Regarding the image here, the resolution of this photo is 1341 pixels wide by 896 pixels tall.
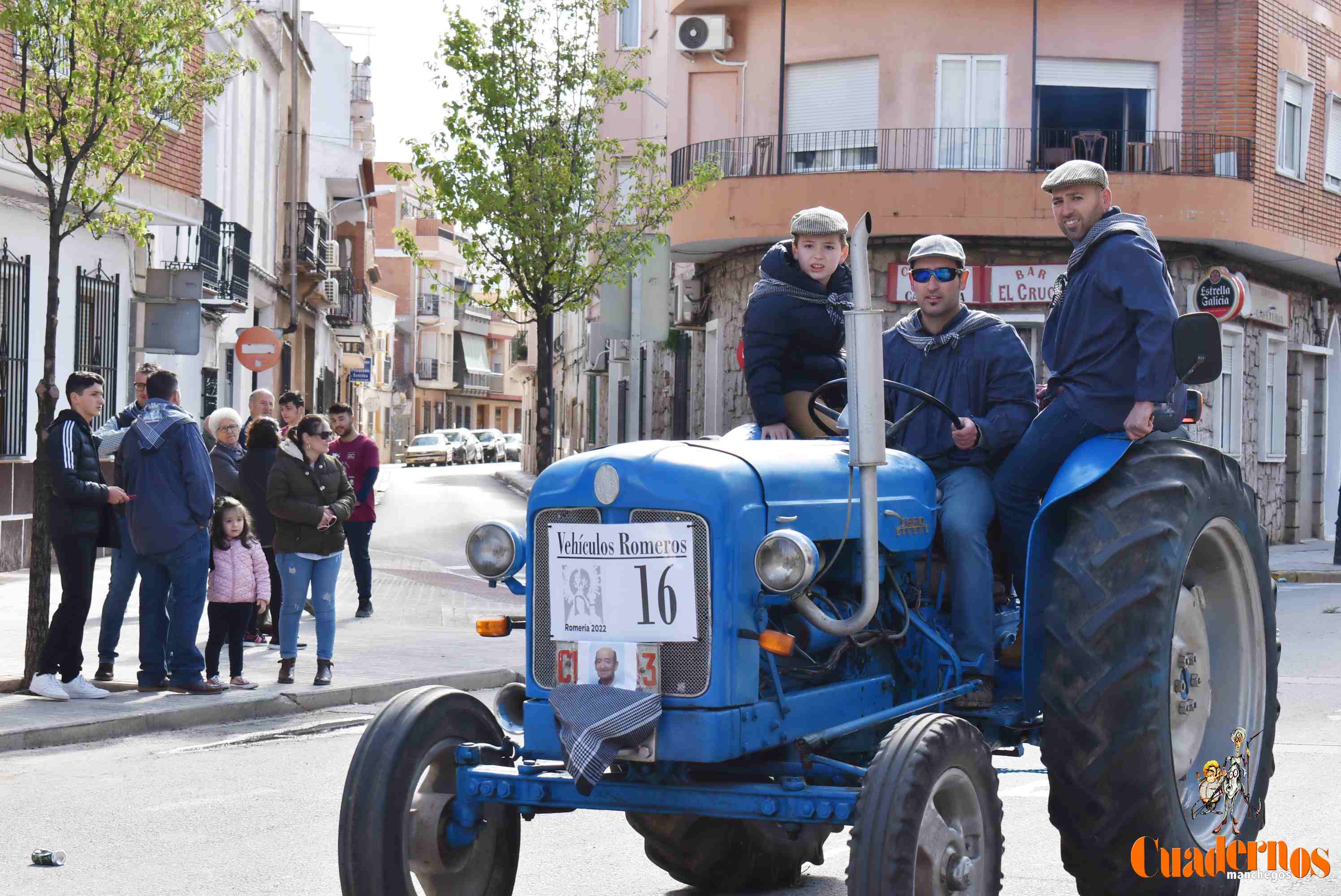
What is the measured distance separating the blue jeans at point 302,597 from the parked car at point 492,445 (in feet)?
244

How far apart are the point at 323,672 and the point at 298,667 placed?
0.98 m

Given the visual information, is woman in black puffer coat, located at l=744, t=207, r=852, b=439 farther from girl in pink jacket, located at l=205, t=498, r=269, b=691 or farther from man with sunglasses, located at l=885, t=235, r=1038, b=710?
girl in pink jacket, located at l=205, t=498, r=269, b=691

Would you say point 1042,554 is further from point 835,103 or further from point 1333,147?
point 1333,147

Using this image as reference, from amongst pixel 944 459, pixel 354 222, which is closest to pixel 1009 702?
pixel 944 459

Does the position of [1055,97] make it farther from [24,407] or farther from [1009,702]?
[1009,702]

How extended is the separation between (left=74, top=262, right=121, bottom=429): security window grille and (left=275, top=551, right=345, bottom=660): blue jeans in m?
11.0

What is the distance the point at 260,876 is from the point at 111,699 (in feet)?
16.1

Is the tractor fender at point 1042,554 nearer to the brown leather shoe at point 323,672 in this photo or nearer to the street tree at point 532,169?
the brown leather shoe at point 323,672

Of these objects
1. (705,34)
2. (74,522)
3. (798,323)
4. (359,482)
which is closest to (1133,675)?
(798,323)

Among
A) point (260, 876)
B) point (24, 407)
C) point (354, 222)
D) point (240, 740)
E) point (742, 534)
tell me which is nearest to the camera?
point (742, 534)

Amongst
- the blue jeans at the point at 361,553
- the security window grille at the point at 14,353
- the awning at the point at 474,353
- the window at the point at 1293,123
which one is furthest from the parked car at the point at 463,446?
the blue jeans at the point at 361,553

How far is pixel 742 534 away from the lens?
4652mm

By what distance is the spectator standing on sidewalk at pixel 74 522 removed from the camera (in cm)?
1047

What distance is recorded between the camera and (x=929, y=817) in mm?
4438
